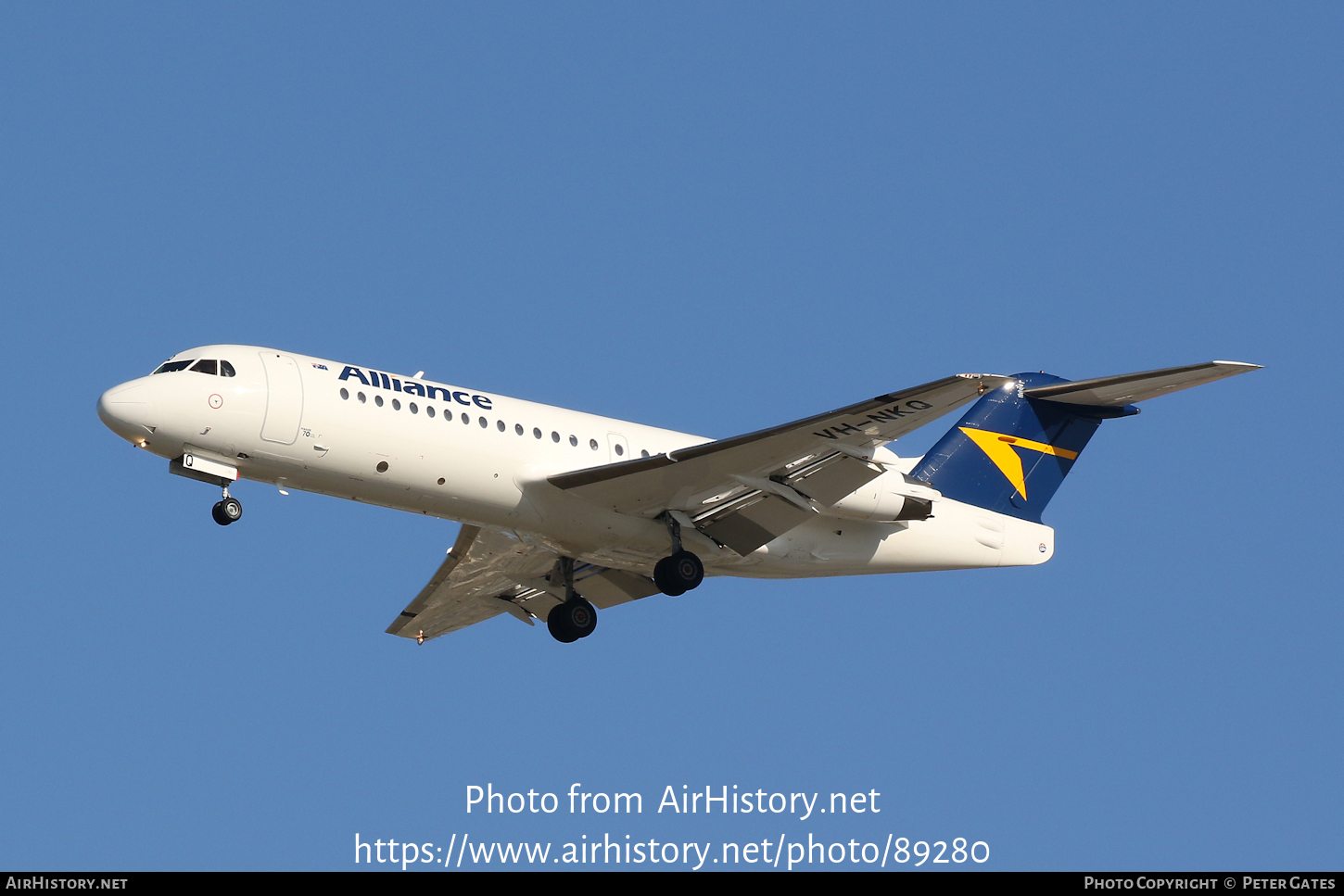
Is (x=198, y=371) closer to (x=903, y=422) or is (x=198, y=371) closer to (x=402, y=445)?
(x=402, y=445)

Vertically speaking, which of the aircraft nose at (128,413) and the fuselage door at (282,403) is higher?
the fuselage door at (282,403)

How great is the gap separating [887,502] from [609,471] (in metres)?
4.61

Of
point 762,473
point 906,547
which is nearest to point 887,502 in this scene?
point 906,547

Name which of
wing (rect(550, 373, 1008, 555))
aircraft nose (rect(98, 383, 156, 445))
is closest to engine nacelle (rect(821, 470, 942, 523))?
wing (rect(550, 373, 1008, 555))

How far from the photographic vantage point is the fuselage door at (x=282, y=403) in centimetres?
1952

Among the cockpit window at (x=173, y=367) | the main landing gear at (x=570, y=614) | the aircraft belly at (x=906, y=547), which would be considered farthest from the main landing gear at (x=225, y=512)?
the aircraft belly at (x=906, y=547)

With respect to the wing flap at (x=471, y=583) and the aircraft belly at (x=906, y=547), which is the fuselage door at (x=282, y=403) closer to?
the wing flap at (x=471, y=583)

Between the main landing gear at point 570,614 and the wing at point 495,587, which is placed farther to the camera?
the main landing gear at point 570,614

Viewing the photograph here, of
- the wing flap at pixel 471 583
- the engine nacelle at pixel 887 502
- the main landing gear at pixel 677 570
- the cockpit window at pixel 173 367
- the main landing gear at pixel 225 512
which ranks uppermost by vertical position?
the engine nacelle at pixel 887 502

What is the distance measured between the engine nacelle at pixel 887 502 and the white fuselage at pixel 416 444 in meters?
0.11

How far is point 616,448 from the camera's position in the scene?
2219 cm

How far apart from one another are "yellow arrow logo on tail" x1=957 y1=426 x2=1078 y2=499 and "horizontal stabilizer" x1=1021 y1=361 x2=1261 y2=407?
2.74 feet

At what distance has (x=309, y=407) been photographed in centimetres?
1972
